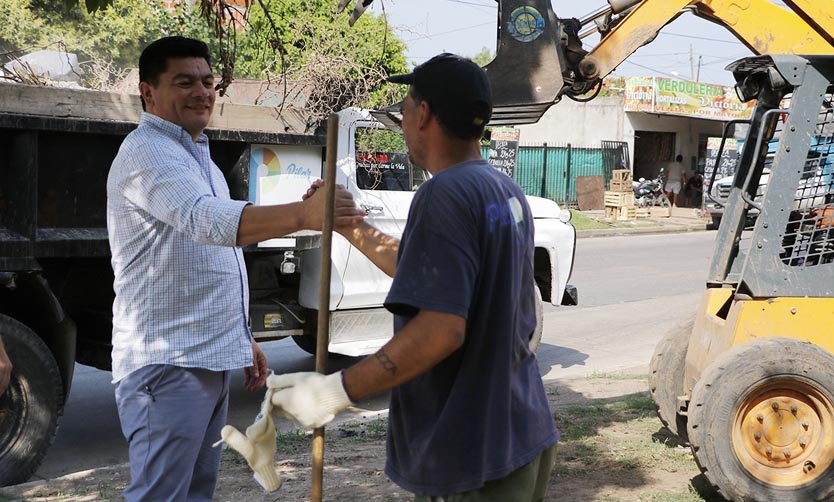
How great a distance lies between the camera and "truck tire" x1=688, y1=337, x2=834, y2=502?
4672mm

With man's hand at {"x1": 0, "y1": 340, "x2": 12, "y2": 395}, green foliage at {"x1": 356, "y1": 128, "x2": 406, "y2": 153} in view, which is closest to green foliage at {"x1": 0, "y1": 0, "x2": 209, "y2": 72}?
green foliage at {"x1": 356, "y1": 128, "x2": 406, "y2": 153}

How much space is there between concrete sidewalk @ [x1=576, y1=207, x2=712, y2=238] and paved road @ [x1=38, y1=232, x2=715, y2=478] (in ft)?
10.3

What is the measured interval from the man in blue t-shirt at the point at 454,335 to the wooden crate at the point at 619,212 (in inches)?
938

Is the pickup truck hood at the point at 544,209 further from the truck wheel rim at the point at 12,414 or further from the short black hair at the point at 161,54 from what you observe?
the short black hair at the point at 161,54

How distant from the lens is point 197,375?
3.08 metres

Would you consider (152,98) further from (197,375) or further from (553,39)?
(553,39)

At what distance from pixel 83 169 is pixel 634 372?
5007mm

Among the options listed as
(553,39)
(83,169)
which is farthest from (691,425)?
(83,169)

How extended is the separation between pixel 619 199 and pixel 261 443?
945 inches

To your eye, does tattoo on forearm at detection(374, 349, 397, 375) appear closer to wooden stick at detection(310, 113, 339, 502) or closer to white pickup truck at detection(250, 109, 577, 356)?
wooden stick at detection(310, 113, 339, 502)

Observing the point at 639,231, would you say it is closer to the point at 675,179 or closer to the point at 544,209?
the point at 675,179

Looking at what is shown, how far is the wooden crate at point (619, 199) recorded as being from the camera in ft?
84.3

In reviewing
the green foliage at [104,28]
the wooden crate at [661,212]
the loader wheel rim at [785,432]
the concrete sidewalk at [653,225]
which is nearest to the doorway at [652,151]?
the concrete sidewalk at [653,225]

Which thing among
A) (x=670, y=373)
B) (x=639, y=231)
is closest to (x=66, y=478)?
(x=670, y=373)
